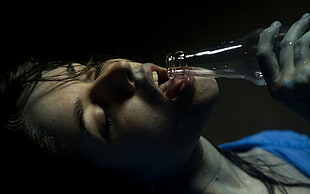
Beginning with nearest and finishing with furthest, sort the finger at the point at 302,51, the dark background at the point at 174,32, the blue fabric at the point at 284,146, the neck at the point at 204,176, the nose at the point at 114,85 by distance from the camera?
1. the finger at the point at 302,51
2. the nose at the point at 114,85
3. the neck at the point at 204,176
4. the blue fabric at the point at 284,146
5. the dark background at the point at 174,32

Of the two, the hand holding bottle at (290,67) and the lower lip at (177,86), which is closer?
the hand holding bottle at (290,67)

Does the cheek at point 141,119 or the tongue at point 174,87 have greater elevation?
the tongue at point 174,87

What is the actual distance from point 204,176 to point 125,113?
0.87ft

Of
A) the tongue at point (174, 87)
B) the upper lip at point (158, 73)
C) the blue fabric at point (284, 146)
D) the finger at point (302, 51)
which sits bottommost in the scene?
the blue fabric at point (284, 146)

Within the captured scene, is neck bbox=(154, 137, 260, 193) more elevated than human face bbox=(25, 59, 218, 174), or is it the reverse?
human face bbox=(25, 59, 218, 174)

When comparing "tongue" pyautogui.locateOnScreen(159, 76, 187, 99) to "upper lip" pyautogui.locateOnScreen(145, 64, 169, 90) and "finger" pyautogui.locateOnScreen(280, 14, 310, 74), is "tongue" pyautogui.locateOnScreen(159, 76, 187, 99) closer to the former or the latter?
"upper lip" pyautogui.locateOnScreen(145, 64, 169, 90)

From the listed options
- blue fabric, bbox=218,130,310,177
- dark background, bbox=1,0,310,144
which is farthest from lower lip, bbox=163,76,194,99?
dark background, bbox=1,0,310,144

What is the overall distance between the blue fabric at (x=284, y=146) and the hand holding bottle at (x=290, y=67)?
0.49m

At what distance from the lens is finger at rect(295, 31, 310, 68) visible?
54 centimetres

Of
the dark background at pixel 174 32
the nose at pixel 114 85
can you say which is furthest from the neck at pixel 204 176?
the dark background at pixel 174 32

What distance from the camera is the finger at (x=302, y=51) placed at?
1.76 feet

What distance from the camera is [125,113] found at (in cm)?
Result: 65

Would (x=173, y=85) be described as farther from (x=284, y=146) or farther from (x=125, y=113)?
(x=284, y=146)

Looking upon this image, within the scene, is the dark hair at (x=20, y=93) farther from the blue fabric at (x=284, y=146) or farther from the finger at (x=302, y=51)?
the blue fabric at (x=284, y=146)
